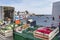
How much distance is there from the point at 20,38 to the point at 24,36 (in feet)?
0.38

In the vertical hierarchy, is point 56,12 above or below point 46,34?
above

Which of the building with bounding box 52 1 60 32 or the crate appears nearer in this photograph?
the building with bounding box 52 1 60 32

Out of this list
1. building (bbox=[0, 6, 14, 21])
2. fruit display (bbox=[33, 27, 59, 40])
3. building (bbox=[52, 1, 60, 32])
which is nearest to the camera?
fruit display (bbox=[33, 27, 59, 40])

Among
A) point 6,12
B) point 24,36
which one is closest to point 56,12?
point 24,36

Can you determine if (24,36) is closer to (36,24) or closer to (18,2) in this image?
(36,24)

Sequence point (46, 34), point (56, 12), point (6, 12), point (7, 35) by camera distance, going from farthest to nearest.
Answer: point (6, 12) → point (7, 35) → point (56, 12) → point (46, 34)

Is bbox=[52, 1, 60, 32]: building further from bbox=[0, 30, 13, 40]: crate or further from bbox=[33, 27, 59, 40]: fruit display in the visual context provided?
bbox=[0, 30, 13, 40]: crate

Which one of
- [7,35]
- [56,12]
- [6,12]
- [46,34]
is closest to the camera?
[46,34]

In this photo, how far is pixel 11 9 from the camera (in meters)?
2.91

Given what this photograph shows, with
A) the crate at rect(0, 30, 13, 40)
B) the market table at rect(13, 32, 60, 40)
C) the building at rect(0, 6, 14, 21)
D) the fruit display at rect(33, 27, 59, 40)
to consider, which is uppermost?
the building at rect(0, 6, 14, 21)

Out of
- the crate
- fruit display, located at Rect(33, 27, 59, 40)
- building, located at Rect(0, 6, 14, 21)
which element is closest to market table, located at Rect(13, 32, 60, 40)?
fruit display, located at Rect(33, 27, 59, 40)

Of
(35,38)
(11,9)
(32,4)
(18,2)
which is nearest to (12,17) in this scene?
(11,9)

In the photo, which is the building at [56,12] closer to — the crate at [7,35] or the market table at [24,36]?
the market table at [24,36]

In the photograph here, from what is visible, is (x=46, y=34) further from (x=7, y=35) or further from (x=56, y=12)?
(x=7, y=35)
